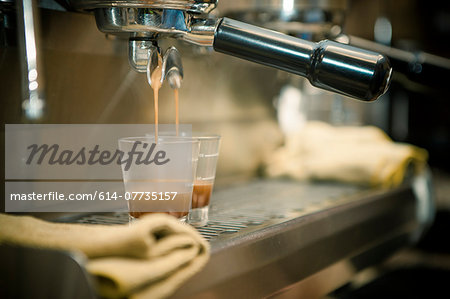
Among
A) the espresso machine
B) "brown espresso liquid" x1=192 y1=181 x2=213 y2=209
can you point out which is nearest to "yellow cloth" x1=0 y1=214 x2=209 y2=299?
the espresso machine

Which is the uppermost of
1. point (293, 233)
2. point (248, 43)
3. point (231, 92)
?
point (248, 43)

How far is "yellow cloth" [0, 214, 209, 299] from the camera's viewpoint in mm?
368

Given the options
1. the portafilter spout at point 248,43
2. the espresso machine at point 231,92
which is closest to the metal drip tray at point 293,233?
the espresso machine at point 231,92

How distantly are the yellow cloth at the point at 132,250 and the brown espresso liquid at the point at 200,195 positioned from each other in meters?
0.15

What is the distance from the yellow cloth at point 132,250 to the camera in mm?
368

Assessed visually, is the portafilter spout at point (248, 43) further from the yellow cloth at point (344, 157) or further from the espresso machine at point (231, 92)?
the yellow cloth at point (344, 157)

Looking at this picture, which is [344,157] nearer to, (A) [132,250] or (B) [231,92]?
(B) [231,92]

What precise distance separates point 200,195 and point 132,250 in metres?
0.22

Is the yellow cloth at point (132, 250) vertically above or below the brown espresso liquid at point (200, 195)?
above

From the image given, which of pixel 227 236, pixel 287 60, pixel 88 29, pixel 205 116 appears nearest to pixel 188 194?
pixel 227 236

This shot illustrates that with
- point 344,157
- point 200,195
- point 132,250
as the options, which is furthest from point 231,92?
point 132,250

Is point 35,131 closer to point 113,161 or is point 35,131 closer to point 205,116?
point 113,161

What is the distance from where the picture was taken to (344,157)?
981mm

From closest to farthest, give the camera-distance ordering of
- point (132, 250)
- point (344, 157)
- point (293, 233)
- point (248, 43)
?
point (132, 250) < point (248, 43) < point (293, 233) < point (344, 157)
